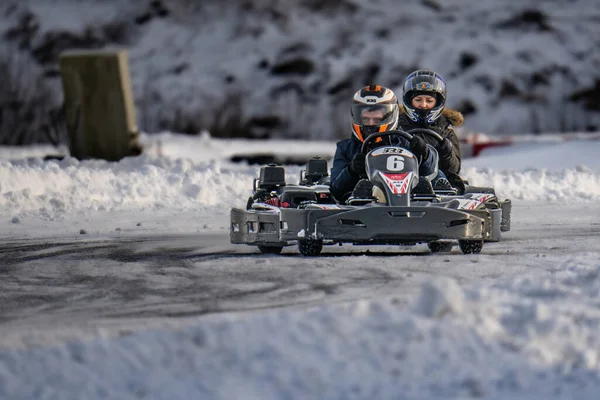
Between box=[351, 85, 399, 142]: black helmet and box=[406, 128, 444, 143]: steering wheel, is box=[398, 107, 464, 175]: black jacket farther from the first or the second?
box=[351, 85, 399, 142]: black helmet

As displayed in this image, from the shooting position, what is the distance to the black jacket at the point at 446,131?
37.6 feet

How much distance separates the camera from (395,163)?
1028 centimetres

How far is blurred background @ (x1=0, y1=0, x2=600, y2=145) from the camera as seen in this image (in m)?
32.9

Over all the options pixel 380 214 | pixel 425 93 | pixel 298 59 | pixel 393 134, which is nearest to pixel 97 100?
pixel 425 93

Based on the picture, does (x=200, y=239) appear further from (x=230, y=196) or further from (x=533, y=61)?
(x=533, y=61)

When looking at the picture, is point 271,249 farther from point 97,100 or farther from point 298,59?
point 298,59

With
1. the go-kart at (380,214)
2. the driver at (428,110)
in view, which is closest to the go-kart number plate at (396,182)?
the go-kart at (380,214)

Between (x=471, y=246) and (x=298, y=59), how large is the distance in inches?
1090

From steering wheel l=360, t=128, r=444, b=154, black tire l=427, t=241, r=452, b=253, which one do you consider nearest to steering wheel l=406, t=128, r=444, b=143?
steering wheel l=360, t=128, r=444, b=154

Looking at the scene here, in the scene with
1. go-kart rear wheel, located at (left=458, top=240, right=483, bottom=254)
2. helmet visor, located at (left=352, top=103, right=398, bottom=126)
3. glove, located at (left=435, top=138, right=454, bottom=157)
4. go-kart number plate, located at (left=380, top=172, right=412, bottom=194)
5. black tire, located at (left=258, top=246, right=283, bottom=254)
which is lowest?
black tire, located at (left=258, top=246, right=283, bottom=254)

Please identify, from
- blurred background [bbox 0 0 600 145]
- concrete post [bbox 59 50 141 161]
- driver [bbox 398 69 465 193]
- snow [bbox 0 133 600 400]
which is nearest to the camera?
snow [bbox 0 133 600 400]

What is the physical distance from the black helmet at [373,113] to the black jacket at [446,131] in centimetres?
68

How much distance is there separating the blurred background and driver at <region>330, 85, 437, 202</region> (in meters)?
19.5

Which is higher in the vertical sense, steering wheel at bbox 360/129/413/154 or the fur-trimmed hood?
the fur-trimmed hood
